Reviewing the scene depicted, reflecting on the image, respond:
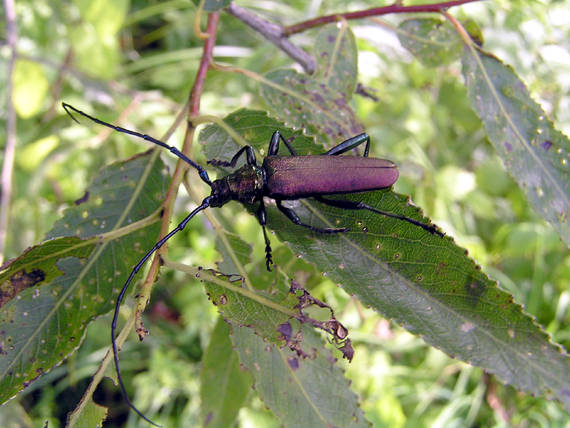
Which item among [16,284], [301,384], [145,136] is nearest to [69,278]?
[16,284]

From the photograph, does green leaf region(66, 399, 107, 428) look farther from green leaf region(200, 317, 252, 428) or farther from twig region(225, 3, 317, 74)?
twig region(225, 3, 317, 74)

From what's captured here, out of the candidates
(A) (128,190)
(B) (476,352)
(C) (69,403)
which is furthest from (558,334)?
(C) (69,403)

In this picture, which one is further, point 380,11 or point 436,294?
point 380,11

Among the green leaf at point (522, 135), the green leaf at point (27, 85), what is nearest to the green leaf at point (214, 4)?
the green leaf at point (522, 135)

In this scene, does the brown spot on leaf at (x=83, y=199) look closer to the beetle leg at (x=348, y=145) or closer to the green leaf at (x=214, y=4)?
the green leaf at (x=214, y=4)

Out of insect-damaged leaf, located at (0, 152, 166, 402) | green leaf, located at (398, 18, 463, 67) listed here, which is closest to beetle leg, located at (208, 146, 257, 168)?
insect-damaged leaf, located at (0, 152, 166, 402)

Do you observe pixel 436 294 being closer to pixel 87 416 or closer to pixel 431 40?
pixel 87 416
